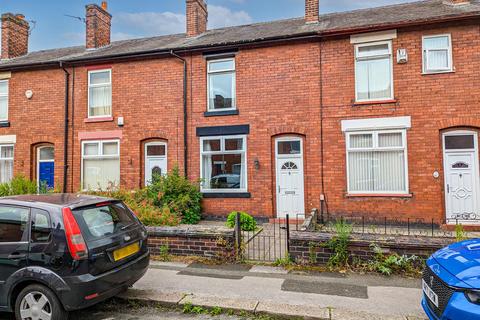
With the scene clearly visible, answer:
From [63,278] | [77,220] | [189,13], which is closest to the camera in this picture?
[63,278]

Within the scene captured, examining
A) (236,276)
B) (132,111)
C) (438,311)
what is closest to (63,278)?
(236,276)

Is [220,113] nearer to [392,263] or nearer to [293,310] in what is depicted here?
[392,263]

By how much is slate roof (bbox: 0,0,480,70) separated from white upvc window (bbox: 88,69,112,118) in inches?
26.7

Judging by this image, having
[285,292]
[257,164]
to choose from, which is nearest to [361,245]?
[285,292]

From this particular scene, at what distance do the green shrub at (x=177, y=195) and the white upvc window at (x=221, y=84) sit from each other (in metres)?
2.65

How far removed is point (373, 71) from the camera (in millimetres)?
10219

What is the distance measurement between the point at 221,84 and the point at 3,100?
9.26 m

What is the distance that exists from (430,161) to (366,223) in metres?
2.47

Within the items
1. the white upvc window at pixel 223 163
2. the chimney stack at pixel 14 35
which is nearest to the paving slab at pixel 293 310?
the white upvc window at pixel 223 163

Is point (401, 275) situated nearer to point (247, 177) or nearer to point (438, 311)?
point (438, 311)

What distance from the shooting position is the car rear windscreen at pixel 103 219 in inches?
162

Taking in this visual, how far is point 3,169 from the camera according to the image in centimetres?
1355

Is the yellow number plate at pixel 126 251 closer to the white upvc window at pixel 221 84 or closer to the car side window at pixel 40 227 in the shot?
the car side window at pixel 40 227

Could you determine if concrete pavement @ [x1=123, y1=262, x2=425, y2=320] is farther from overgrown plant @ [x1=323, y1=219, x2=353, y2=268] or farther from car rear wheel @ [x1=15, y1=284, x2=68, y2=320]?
car rear wheel @ [x1=15, y1=284, x2=68, y2=320]
